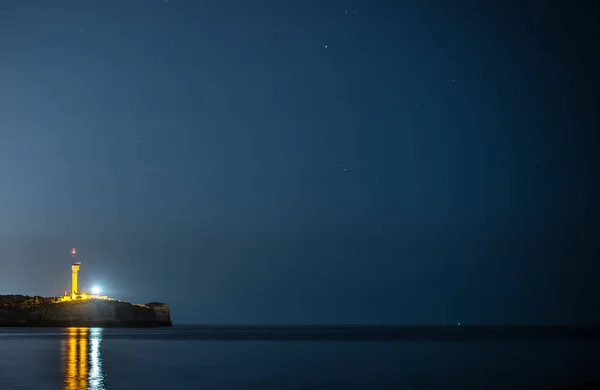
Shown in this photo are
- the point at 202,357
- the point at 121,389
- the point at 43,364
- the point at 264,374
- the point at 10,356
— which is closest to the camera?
the point at 121,389

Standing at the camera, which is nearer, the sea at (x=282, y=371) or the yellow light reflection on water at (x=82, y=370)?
the yellow light reflection on water at (x=82, y=370)

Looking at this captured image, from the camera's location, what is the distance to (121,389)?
5059 cm

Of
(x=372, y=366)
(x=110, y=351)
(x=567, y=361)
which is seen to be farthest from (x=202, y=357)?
(x=567, y=361)

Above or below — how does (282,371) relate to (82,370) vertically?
below

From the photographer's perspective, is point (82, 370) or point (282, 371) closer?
point (82, 370)

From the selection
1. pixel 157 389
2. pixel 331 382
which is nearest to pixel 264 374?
pixel 331 382

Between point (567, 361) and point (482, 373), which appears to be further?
point (567, 361)

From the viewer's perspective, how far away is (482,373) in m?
63.9

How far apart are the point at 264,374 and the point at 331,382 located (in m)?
8.07

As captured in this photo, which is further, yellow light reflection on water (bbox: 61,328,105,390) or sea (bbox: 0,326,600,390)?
sea (bbox: 0,326,600,390)

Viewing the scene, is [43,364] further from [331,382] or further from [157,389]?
[331,382]

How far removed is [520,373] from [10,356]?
49.9 m

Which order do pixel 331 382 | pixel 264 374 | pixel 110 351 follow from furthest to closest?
pixel 110 351
pixel 264 374
pixel 331 382

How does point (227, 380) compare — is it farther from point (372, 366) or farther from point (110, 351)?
point (110, 351)
